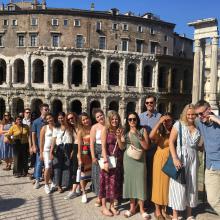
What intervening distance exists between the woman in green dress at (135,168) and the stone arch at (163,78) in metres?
34.4

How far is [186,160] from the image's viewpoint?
597 cm

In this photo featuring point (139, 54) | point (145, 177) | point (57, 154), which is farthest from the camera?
point (139, 54)

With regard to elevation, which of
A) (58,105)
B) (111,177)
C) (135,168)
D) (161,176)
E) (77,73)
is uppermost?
(77,73)

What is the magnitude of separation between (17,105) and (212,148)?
3366 centimetres

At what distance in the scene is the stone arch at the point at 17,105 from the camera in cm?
3606

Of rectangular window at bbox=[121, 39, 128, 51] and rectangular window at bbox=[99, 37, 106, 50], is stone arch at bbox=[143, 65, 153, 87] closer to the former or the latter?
rectangular window at bbox=[121, 39, 128, 51]

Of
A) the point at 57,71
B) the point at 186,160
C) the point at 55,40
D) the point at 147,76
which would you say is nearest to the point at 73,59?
the point at 57,71

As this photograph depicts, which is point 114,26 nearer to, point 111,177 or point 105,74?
point 105,74

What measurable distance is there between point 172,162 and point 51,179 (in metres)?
4.13

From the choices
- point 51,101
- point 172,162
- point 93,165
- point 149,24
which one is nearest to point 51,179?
point 93,165

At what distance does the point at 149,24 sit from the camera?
3853 cm

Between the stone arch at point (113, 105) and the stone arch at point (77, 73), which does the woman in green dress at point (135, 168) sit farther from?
the stone arch at point (113, 105)

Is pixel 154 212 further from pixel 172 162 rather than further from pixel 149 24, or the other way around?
pixel 149 24

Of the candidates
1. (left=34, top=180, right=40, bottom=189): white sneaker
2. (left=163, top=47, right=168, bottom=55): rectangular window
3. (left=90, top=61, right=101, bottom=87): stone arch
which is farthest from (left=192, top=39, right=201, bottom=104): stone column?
(left=34, top=180, right=40, bottom=189): white sneaker
